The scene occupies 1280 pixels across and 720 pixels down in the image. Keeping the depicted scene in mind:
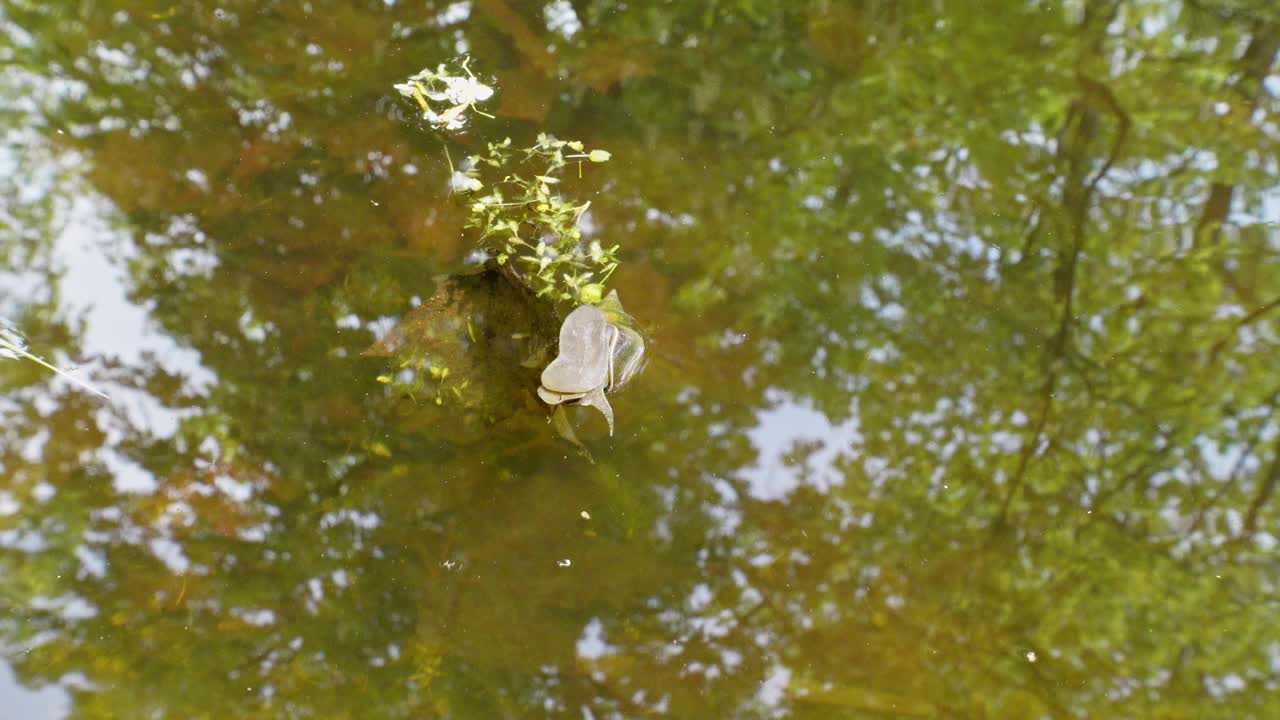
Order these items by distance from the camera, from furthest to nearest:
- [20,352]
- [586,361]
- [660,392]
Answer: [660,392] < [20,352] < [586,361]

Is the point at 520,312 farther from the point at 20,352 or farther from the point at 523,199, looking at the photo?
the point at 20,352

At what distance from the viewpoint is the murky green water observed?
6.77 ft

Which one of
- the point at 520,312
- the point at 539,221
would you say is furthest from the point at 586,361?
the point at 539,221

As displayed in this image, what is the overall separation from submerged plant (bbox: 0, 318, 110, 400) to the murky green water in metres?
0.03

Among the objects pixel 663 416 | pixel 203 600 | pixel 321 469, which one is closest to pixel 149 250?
pixel 321 469

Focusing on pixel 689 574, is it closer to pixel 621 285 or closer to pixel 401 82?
pixel 621 285

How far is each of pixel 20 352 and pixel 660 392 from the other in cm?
162

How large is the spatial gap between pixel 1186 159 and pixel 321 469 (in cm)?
271

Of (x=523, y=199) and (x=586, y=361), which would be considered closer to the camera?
(x=586, y=361)

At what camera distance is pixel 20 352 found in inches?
82.9

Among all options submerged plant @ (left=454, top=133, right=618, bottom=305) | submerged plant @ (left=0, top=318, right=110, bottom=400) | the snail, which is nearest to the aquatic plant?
submerged plant @ (left=454, top=133, right=618, bottom=305)

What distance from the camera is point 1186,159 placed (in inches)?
102

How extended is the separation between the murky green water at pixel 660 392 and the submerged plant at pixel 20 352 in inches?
1.3

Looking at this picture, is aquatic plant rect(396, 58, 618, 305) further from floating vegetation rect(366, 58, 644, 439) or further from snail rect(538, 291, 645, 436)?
snail rect(538, 291, 645, 436)
